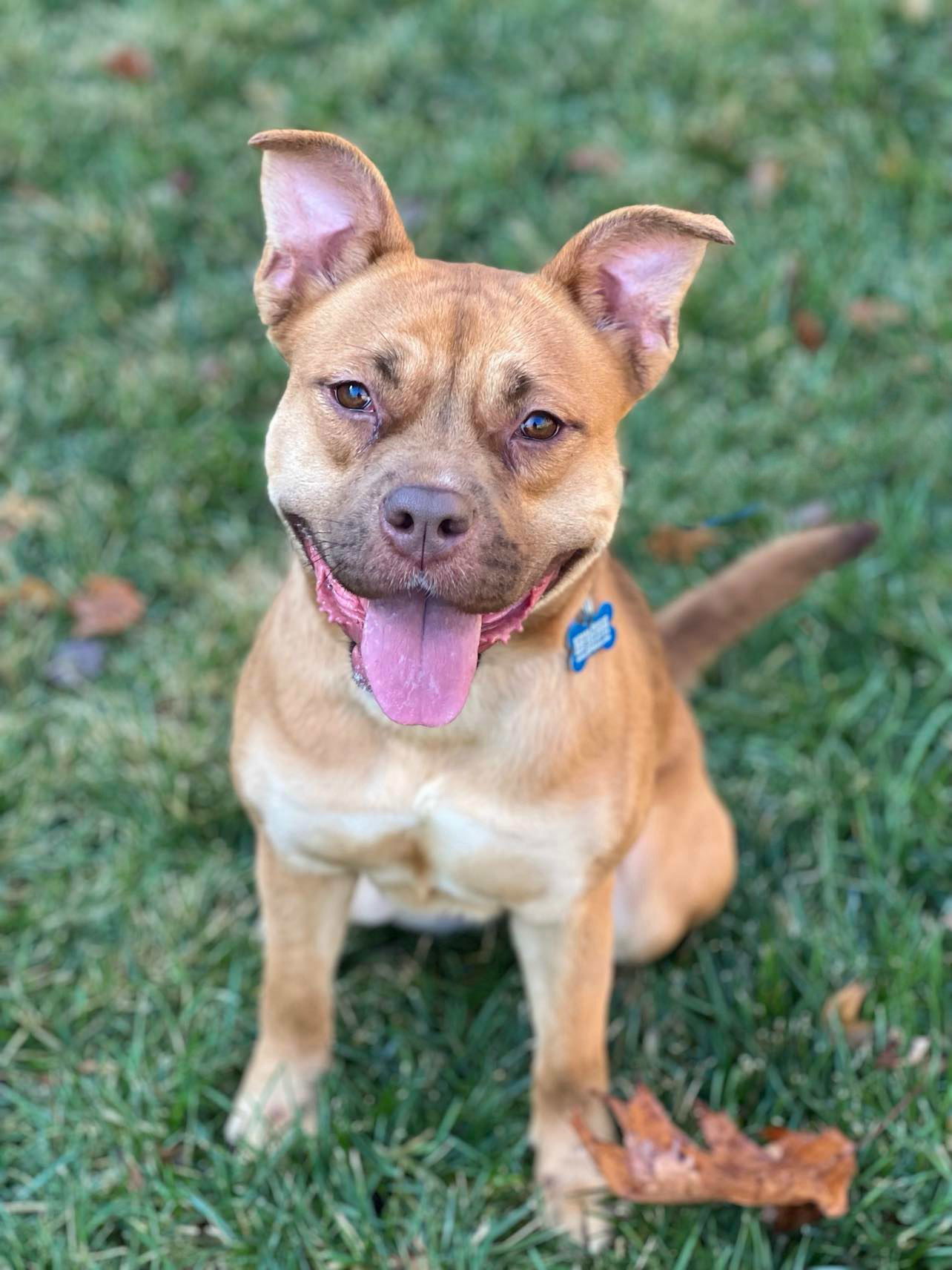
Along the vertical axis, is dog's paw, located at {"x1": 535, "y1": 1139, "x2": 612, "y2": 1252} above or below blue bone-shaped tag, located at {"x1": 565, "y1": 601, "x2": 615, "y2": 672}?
below

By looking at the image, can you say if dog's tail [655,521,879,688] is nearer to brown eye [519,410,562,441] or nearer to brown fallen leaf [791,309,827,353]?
brown eye [519,410,562,441]

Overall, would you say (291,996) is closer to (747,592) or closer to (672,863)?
(672,863)

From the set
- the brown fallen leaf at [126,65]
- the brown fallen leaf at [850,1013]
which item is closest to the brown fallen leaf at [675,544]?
the brown fallen leaf at [850,1013]

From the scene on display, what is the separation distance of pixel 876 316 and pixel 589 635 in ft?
10.2

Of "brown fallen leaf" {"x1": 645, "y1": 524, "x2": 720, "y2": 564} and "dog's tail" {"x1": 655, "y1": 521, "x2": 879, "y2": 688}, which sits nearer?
"dog's tail" {"x1": 655, "y1": 521, "x2": 879, "y2": 688}

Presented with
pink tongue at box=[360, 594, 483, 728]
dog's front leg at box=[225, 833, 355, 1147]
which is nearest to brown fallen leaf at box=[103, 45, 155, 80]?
dog's front leg at box=[225, 833, 355, 1147]

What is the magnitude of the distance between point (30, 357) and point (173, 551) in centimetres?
115

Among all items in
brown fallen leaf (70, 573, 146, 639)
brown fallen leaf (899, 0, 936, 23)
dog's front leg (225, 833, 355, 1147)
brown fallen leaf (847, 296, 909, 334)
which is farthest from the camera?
brown fallen leaf (899, 0, 936, 23)

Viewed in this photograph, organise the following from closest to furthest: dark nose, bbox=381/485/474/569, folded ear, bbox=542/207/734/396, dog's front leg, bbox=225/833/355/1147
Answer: dark nose, bbox=381/485/474/569, folded ear, bbox=542/207/734/396, dog's front leg, bbox=225/833/355/1147

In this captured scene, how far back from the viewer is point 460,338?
2441 mm

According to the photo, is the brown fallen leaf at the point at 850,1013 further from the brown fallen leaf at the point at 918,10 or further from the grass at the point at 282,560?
the brown fallen leaf at the point at 918,10

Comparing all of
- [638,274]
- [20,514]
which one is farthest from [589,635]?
[20,514]

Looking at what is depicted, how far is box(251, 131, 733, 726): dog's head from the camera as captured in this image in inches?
Answer: 92.0

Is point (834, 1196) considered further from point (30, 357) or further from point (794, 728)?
point (30, 357)
